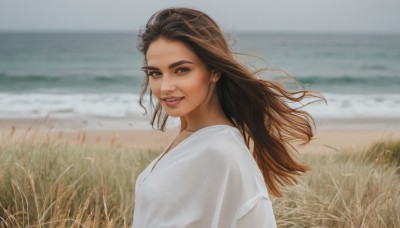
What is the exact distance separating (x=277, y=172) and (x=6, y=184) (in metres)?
2.35

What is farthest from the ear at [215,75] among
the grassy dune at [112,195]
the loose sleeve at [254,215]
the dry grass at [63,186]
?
the dry grass at [63,186]

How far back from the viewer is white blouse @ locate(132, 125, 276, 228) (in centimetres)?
189

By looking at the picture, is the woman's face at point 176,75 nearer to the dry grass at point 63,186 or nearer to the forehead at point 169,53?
the forehead at point 169,53

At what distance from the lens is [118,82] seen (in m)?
29.0

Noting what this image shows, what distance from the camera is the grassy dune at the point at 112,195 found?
371cm

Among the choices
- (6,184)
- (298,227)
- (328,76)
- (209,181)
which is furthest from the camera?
(328,76)

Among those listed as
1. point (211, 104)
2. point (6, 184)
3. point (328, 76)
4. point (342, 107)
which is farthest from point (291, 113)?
point (328, 76)

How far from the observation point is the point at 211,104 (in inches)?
84.1

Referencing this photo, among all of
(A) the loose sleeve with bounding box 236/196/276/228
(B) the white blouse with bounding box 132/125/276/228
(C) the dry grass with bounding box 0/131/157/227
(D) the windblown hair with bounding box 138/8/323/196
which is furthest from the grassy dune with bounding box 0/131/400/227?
(A) the loose sleeve with bounding box 236/196/276/228

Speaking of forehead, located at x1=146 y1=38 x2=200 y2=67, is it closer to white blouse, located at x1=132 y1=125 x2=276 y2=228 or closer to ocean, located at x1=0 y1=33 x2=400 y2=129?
white blouse, located at x1=132 y1=125 x2=276 y2=228

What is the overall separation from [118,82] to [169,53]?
27.3 metres

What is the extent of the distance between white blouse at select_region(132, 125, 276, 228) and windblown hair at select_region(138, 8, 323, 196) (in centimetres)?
23

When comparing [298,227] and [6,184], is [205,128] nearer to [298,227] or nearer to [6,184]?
[298,227]

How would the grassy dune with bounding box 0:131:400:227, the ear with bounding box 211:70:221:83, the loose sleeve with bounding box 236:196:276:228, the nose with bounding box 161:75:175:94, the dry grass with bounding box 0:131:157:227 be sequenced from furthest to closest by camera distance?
1. the dry grass with bounding box 0:131:157:227
2. the grassy dune with bounding box 0:131:400:227
3. the ear with bounding box 211:70:221:83
4. the nose with bounding box 161:75:175:94
5. the loose sleeve with bounding box 236:196:276:228
